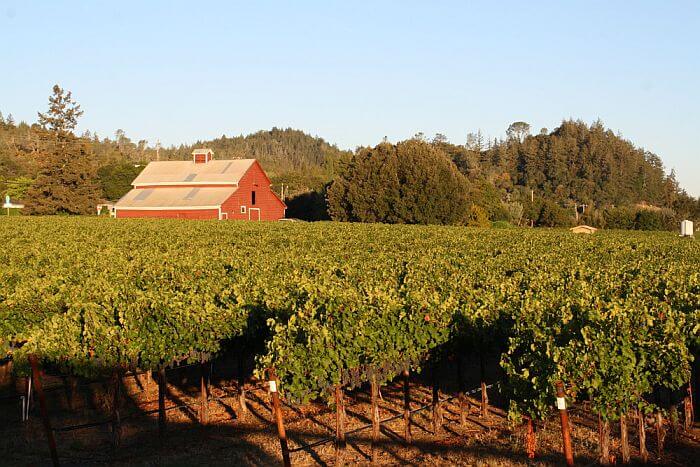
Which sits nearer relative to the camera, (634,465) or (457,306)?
(634,465)

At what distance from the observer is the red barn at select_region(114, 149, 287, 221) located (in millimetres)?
68250

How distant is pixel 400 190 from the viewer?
6650 cm

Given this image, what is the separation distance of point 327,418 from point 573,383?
541 centimetres

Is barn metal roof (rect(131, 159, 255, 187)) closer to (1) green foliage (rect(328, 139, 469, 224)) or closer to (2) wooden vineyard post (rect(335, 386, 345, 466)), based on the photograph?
(1) green foliage (rect(328, 139, 469, 224))

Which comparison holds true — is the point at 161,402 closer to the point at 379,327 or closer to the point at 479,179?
the point at 379,327

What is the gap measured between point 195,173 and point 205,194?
576 centimetres

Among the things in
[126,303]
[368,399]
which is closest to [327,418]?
[368,399]

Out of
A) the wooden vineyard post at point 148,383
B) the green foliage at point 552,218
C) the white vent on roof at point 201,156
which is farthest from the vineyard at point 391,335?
the green foliage at point 552,218

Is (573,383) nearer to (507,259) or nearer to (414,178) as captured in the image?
(507,259)

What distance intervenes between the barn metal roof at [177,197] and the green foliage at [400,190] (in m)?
10.7

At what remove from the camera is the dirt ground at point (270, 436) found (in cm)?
1083

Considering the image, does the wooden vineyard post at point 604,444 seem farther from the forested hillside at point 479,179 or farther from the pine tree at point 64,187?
the pine tree at point 64,187

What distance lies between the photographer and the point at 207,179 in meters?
72.5

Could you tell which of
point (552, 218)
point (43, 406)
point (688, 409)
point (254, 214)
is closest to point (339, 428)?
point (43, 406)
